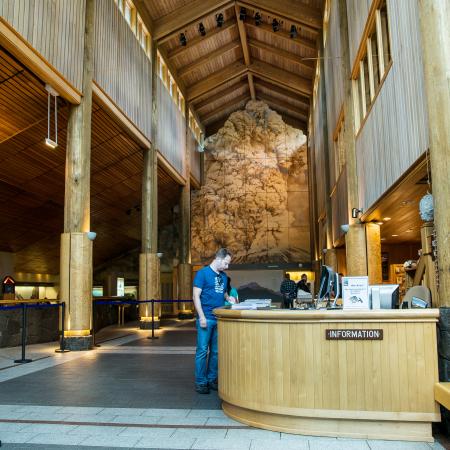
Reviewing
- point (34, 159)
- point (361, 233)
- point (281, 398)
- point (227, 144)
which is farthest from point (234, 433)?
point (227, 144)

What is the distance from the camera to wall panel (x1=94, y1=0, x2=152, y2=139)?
1292cm

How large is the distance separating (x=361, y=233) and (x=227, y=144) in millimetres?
15986

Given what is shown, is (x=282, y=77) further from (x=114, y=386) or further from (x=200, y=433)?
(x=200, y=433)

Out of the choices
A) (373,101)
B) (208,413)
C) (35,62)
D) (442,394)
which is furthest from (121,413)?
(373,101)

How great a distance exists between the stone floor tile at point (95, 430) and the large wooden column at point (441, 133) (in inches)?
105

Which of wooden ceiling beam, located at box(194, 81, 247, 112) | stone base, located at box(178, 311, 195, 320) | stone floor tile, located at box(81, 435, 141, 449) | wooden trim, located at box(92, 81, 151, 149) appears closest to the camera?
stone floor tile, located at box(81, 435, 141, 449)

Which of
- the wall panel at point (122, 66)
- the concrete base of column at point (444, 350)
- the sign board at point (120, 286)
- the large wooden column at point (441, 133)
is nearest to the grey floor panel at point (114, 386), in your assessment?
the concrete base of column at point (444, 350)

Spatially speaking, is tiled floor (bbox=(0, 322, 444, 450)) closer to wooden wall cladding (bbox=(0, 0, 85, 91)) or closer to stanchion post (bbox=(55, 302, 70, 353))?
stanchion post (bbox=(55, 302, 70, 353))

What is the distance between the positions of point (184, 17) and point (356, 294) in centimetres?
1599

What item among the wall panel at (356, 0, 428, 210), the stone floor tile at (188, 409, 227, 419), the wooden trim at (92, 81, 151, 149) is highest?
the wooden trim at (92, 81, 151, 149)

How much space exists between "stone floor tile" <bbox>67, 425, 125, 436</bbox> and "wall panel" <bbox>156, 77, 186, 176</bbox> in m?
14.9

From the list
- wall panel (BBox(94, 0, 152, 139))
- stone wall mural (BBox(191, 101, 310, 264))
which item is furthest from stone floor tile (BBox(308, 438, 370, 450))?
stone wall mural (BBox(191, 101, 310, 264))

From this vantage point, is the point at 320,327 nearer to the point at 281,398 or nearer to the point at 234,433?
the point at 281,398

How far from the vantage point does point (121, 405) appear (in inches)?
198
